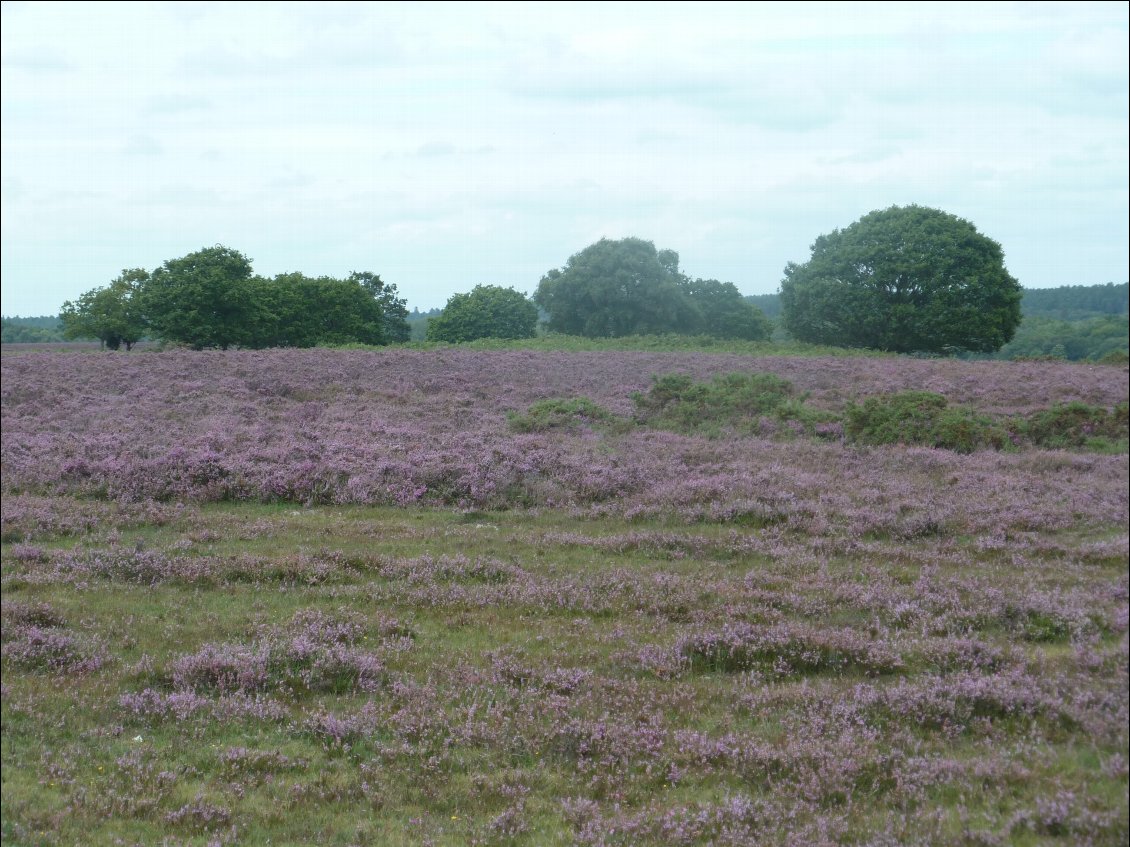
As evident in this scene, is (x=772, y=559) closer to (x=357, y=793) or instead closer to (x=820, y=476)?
(x=820, y=476)

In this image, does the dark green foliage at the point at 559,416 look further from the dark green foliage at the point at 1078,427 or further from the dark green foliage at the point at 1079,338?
the dark green foliage at the point at 1079,338

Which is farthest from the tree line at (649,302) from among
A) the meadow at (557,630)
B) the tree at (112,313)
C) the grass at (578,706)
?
the grass at (578,706)

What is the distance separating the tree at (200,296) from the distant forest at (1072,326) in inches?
47.4

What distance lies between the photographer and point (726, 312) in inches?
2297

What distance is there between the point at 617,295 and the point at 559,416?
2620cm

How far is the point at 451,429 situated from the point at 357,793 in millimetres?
15809

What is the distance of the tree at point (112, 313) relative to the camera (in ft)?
26.0

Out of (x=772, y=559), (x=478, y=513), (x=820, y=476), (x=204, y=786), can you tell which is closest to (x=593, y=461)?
(x=478, y=513)

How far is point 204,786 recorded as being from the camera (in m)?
5.73

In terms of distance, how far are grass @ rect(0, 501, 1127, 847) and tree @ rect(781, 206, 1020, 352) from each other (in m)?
19.3

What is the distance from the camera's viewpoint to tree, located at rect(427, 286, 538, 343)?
35906 millimetres

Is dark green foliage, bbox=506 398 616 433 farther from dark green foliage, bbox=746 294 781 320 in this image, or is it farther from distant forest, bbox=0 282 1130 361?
dark green foliage, bbox=746 294 781 320

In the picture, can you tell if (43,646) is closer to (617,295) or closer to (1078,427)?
(1078,427)


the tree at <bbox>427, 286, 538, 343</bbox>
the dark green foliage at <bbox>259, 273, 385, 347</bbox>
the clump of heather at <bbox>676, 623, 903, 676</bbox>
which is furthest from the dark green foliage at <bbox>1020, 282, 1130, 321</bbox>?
the tree at <bbox>427, 286, 538, 343</bbox>
